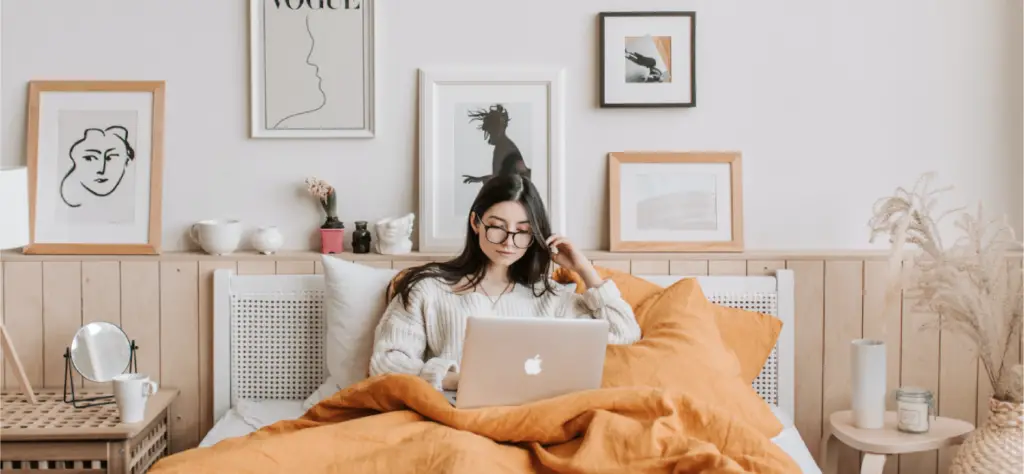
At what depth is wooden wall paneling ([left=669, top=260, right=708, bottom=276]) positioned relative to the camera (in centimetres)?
300

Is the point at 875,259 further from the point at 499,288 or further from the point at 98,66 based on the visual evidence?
the point at 98,66

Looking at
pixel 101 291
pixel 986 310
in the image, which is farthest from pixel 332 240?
pixel 986 310

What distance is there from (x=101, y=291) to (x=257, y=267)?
1.50 feet

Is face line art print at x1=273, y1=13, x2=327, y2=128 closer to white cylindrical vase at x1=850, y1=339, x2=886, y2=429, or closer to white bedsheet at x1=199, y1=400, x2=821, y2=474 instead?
white bedsheet at x1=199, y1=400, x2=821, y2=474

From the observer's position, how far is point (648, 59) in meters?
3.04

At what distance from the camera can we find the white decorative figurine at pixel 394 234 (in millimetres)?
2953

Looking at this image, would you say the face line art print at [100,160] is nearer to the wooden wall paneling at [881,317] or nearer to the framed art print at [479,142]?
the framed art print at [479,142]

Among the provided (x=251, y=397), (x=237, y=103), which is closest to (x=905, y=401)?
(x=251, y=397)

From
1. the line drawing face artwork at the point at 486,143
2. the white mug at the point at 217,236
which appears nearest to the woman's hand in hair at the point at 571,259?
the line drawing face artwork at the point at 486,143

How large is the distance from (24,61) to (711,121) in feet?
6.72

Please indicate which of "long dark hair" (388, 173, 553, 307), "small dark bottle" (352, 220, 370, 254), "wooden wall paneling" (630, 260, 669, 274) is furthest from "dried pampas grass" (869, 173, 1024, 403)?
"small dark bottle" (352, 220, 370, 254)

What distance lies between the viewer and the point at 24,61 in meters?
3.04

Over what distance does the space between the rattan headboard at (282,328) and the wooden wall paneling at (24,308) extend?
524 mm

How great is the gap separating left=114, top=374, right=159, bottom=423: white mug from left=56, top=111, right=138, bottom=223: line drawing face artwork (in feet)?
2.03
